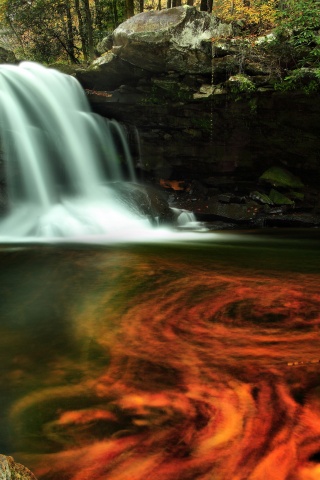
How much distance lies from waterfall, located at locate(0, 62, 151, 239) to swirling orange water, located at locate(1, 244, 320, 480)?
5.14m

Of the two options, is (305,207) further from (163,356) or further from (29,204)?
(163,356)

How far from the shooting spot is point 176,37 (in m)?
9.23

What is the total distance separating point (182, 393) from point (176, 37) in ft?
30.4

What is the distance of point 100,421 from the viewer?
180 centimetres

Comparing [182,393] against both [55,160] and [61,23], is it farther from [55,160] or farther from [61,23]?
[61,23]

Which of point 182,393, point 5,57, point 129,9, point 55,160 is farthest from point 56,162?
point 182,393

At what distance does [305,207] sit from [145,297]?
8.56 meters

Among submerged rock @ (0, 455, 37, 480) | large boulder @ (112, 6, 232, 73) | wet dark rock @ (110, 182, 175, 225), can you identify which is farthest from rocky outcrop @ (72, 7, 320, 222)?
submerged rock @ (0, 455, 37, 480)

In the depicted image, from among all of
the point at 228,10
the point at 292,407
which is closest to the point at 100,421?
the point at 292,407

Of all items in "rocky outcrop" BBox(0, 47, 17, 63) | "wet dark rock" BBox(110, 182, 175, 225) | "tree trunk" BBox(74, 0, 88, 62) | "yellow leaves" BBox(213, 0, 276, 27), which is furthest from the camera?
"tree trunk" BBox(74, 0, 88, 62)

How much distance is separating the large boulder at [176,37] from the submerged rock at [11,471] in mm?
9763

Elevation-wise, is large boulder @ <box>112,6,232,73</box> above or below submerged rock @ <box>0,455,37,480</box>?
above

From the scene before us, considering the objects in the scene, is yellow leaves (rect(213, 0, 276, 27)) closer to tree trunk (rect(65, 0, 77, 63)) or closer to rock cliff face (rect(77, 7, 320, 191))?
rock cliff face (rect(77, 7, 320, 191))

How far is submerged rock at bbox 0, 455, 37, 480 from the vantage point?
1.10m
